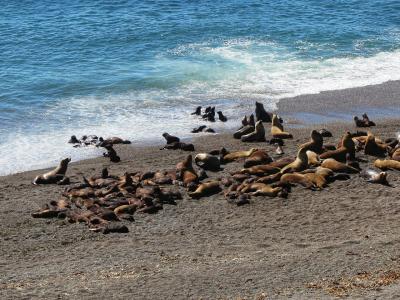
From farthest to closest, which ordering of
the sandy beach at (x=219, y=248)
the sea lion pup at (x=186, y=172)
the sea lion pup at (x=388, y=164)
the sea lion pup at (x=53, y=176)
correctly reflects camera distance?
1. the sea lion pup at (x=53, y=176)
2. the sea lion pup at (x=388, y=164)
3. the sea lion pup at (x=186, y=172)
4. the sandy beach at (x=219, y=248)

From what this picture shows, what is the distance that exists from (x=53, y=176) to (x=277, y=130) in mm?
5781

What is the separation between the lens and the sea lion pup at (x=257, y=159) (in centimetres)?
1731

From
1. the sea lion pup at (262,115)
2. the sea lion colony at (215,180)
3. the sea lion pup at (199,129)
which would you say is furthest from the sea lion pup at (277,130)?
the sea lion pup at (199,129)

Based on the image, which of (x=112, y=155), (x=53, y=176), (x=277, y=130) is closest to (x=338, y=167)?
(x=277, y=130)

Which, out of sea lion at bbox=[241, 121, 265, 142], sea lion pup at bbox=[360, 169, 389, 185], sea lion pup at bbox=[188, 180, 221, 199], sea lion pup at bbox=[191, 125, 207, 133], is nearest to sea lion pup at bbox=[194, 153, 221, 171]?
sea lion pup at bbox=[188, 180, 221, 199]

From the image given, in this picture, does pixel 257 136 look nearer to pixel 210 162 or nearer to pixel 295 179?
pixel 210 162

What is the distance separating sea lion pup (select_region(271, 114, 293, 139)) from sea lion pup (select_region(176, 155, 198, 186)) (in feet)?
11.5

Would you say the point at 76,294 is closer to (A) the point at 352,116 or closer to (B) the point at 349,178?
(B) the point at 349,178

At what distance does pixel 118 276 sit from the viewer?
40.9 feet

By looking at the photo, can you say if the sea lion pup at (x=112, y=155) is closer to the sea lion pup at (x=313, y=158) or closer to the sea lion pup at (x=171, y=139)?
the sea lion pup at (x=171, y=139)

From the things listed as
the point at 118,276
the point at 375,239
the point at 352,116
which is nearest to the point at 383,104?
the point at 352,116

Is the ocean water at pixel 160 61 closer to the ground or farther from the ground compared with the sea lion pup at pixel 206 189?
closer to the ground

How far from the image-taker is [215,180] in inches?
664

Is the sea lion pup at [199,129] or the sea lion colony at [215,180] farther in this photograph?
the sea lion pup at [199,129]
